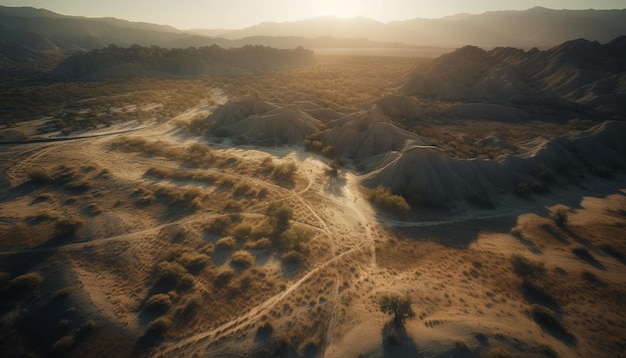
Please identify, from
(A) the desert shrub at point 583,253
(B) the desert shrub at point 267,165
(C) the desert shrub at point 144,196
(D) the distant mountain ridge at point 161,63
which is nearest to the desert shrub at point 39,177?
(C) the desert shrub at point 144,196

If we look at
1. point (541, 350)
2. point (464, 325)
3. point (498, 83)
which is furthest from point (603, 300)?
point (498, 83)

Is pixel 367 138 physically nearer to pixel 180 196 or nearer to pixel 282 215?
pixel 282 215

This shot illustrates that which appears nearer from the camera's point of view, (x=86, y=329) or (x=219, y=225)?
(x=86, y=329)

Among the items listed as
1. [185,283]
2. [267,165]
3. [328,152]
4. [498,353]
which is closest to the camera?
[498,353]

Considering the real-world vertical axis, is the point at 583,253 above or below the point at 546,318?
below

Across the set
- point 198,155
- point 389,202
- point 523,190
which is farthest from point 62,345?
point 523,190

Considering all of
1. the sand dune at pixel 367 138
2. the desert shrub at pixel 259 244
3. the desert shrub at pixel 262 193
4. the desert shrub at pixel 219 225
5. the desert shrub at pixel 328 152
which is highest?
the sand dune at pixel 367 138

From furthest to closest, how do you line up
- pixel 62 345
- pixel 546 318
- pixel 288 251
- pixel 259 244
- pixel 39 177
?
pixel 39 177
pixel 259 244
pixel 288 251
pixel 546 318
pixel 62 345

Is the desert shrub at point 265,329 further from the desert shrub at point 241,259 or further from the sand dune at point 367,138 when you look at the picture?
the sand dune at point 367,138
